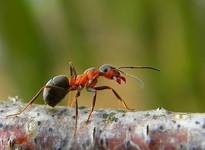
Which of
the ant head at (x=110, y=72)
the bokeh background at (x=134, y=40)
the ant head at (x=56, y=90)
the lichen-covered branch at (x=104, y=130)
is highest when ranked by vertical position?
the bokeh background at (x=134, y=40)

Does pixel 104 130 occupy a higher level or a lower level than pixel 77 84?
lower

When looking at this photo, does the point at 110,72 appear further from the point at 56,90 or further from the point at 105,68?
the point at 56,90

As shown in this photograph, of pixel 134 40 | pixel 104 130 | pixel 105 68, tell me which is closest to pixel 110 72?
pixel 105 68

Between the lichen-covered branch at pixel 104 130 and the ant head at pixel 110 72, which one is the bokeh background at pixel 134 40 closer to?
the ant head at pixel 110 72

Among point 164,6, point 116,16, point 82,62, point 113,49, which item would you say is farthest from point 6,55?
point 113,49

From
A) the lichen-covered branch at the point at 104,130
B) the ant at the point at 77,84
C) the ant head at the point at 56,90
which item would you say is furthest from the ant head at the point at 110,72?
the lichen-covered branch at the point at 104,130

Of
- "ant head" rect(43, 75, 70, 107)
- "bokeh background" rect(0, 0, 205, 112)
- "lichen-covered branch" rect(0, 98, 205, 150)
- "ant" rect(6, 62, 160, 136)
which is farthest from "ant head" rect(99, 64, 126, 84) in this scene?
"bokeh background" rect(0, 0, 205, 112)

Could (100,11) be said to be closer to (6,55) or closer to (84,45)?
(84,45)
